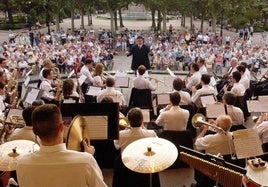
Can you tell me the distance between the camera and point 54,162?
9.41 feet

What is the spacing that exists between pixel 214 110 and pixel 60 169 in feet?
13.3

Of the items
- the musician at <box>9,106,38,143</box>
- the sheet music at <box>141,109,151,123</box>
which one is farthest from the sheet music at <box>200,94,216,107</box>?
the musician at <box>9,106,38,143</box>

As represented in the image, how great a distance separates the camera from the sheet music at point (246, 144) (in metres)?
4.68

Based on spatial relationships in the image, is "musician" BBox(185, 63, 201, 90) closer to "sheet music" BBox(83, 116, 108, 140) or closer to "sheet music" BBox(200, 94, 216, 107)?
"sheet music" BBox(200, 94, 216, 107)

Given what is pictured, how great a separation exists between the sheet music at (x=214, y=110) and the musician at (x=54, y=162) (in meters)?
3.81

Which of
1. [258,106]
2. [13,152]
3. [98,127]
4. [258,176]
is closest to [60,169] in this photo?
[13,152]

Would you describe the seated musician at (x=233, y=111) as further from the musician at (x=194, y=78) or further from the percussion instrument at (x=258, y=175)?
the musician at (x=194, y=78)

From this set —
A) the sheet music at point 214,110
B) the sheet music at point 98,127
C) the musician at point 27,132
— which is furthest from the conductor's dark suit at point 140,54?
the sheet music at point 98,127

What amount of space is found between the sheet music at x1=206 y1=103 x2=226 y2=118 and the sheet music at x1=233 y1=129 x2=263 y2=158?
1.59 meters

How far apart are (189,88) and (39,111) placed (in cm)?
779

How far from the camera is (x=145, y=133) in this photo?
18.2ft

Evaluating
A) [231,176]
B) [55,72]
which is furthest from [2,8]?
[231,176]

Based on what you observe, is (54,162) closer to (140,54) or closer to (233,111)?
(233,111)

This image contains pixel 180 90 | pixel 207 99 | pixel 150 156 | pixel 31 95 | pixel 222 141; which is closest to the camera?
pixel 150 156
